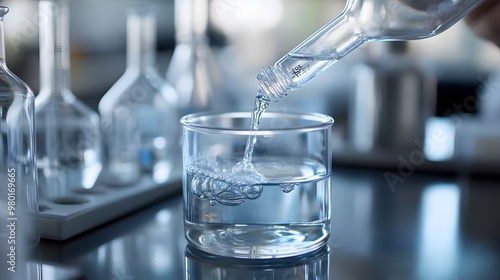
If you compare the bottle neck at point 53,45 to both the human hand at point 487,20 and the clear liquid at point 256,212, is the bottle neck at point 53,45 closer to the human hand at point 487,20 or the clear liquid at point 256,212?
the clear liquid at point 256,212

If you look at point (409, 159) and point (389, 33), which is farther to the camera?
point (409, 159)

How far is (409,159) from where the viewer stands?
4.23ft

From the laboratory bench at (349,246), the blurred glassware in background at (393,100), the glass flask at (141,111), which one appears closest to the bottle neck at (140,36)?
the glass flask at (141,111)

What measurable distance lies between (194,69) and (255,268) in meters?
0.65

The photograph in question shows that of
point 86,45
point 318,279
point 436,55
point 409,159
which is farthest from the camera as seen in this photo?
point 86,45

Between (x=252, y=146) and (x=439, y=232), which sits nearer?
(x=252, y=146)

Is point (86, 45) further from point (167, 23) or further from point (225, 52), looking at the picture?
point (225, 52)

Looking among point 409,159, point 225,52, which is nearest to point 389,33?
point 409,159

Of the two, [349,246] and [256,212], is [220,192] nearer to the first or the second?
[256,212]

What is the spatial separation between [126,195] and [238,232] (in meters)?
0.29

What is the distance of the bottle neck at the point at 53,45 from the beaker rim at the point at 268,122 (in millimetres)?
341

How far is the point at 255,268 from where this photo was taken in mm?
718

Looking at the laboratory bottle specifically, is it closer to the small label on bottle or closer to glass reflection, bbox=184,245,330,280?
the small label on bottle

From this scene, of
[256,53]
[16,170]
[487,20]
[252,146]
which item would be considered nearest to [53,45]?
[16,170]
